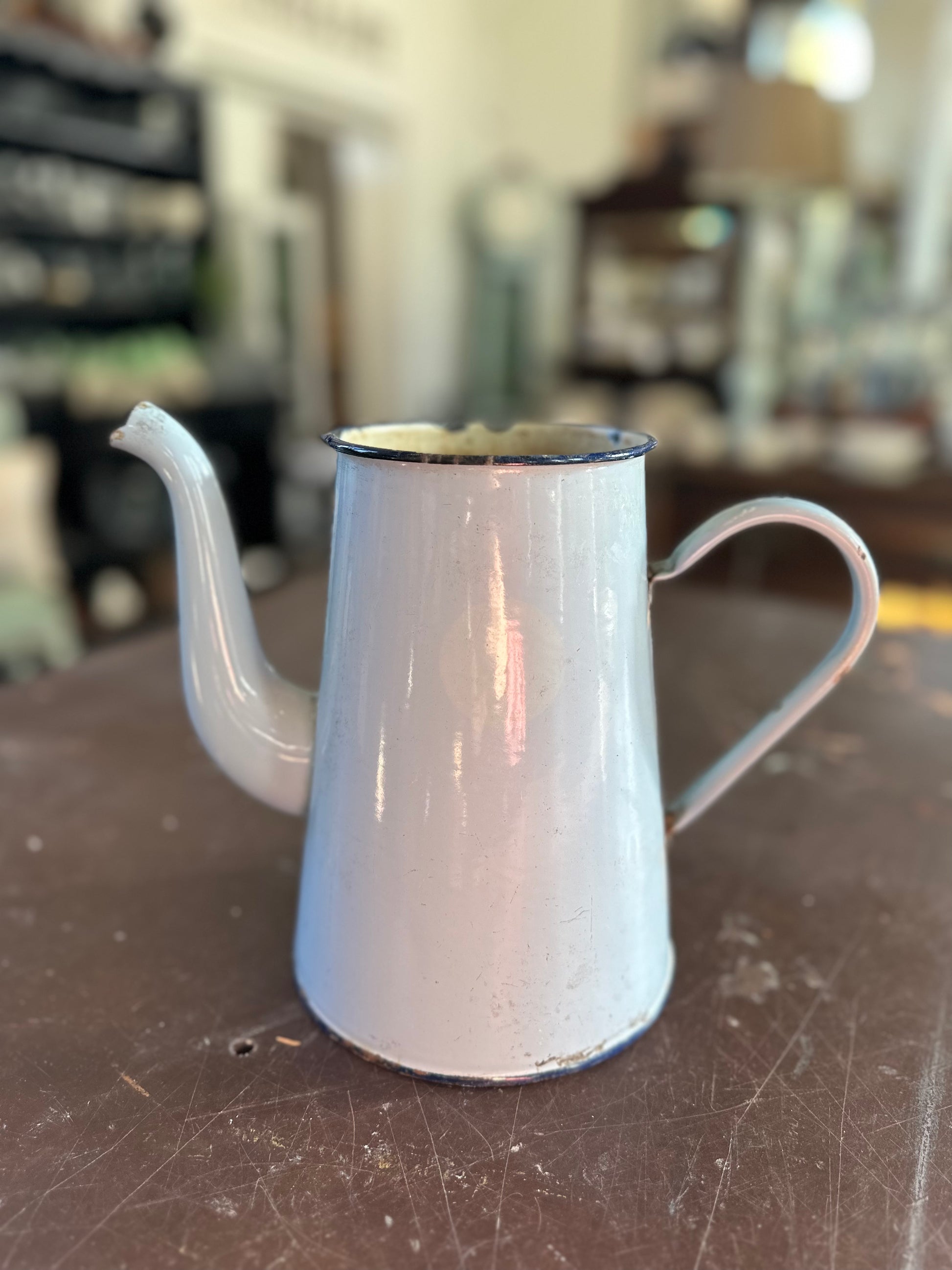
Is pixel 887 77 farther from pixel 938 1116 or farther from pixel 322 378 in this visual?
pixel 938 1116

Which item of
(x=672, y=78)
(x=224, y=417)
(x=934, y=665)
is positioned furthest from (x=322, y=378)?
(x=934, y=665)

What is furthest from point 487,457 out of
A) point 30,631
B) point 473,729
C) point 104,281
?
point 104,281

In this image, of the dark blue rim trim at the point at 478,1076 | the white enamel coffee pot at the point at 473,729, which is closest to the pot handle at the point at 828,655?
the white enamel coffee pot at the point at 473,729

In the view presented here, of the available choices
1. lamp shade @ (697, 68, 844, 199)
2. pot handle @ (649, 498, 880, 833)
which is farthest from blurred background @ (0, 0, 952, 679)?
pot handle @ (649, 498, 880, 833)

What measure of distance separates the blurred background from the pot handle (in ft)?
5.72

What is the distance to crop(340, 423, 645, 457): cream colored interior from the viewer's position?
1.58 ft

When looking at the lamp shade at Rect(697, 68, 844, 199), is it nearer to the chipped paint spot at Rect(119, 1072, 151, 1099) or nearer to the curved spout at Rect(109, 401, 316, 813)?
the curved spout at Rect(109, 401, 316, 813)

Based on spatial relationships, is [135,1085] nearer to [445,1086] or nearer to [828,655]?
[445,1086]

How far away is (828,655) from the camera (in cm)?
45

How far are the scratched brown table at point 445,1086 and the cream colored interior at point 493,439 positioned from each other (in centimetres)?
27

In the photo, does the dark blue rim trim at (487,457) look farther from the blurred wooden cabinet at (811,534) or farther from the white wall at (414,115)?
the white wall at (414,115)

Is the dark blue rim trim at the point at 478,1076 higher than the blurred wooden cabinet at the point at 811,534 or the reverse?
higher

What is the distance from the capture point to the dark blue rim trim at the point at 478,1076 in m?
0.42

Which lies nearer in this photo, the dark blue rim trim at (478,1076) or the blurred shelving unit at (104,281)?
the dark blue rim trim at (478,1076)
